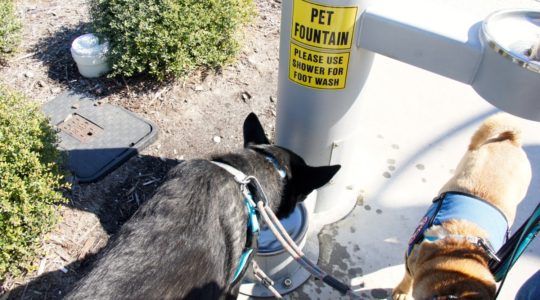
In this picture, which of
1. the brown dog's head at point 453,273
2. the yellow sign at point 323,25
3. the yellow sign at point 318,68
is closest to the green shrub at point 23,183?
the yellow sign at point 318,68

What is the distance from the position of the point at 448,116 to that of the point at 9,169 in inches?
145

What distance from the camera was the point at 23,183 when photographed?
231cm

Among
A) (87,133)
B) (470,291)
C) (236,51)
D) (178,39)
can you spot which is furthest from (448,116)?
(87,133)

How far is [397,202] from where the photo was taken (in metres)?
3.16

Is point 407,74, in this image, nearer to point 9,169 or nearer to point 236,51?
point 236,51

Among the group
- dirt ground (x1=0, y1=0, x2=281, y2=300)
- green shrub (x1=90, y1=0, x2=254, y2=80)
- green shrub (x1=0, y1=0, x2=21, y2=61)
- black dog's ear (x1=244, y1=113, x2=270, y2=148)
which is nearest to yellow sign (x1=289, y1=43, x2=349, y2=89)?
black dog's ear (x1=244, y1=113, x2=270, y2=148)

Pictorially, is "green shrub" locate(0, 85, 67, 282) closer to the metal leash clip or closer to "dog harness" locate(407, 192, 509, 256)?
"dog harness" locate(407, 192, 509, 256)

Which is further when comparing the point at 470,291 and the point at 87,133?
the point at 87,133

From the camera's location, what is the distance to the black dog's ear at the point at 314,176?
7.25 feet

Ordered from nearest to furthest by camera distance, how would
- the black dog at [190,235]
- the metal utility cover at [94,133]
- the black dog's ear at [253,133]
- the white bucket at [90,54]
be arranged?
the black dog at [190,235] < the black dog's ear at [253,133] < the metal utility cover at [94,133] < the white bucket at [90,54]

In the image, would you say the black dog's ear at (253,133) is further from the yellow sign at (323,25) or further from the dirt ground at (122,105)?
the dirt ground at (122,105)

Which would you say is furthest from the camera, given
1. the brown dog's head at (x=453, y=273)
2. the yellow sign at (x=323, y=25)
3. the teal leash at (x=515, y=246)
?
the yellow sign at (x=323, y=25)

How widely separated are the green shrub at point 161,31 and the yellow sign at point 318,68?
1.55m

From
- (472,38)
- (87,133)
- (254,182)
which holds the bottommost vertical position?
(87,133)
